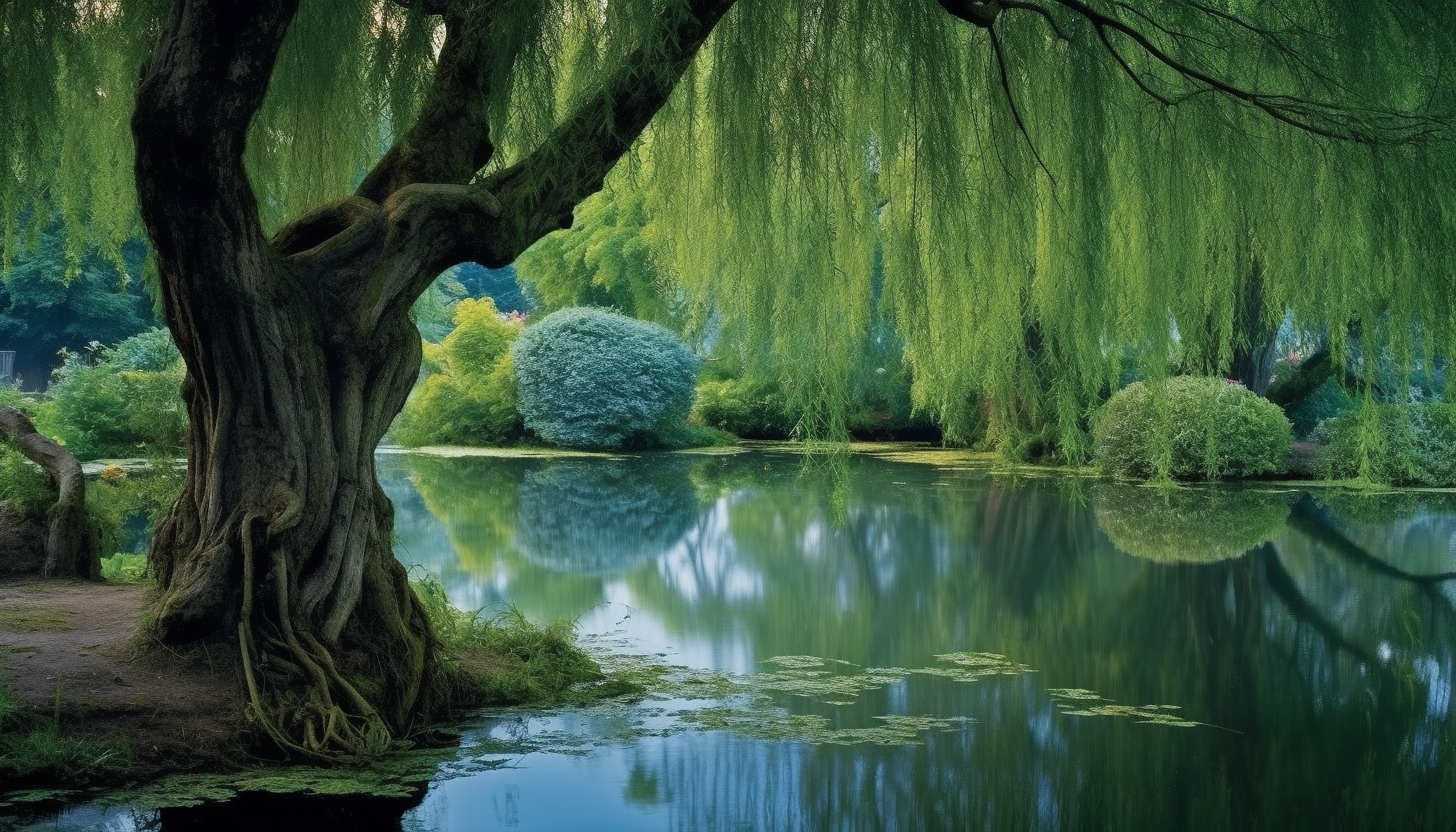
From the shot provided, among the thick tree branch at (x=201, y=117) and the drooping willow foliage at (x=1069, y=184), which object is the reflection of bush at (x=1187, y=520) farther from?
the thick tree branch at (x=201, y=117)

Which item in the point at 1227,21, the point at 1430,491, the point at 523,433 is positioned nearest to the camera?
the point at 1227,21

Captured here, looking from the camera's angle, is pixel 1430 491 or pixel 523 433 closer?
pixel 1430 491

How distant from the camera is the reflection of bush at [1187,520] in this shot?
356 inches

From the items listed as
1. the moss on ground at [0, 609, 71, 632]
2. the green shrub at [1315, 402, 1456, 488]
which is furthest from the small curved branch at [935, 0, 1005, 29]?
the green shrub at [1315, 402, 1456, 488]

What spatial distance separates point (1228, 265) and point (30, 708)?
3526 mm

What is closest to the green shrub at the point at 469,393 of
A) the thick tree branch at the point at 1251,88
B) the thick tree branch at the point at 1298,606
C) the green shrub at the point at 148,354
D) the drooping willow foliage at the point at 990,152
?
the green shrub at the point at 148,354

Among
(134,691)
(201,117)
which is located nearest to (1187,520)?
(134,691)

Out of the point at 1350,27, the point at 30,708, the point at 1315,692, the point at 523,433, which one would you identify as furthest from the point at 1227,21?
the point at 523,433

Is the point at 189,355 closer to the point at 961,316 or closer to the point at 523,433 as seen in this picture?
the point at 961,316

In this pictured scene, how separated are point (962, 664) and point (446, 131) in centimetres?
287

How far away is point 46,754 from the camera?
3.47 metres

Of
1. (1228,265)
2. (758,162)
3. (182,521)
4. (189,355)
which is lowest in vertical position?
(182,521)

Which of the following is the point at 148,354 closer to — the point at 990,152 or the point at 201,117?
the point at 201,117

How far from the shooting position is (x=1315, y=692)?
5.39 m
